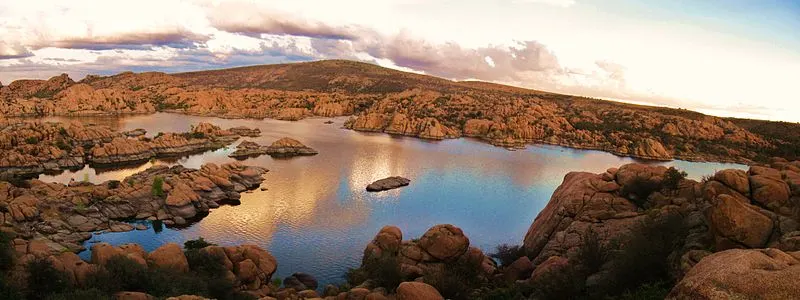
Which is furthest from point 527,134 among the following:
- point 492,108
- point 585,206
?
point 585,206

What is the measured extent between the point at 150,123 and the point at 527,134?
330ft

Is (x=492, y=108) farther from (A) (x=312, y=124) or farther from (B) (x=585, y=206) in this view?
(B) (x=585, y=206)

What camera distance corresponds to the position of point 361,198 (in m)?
52.4

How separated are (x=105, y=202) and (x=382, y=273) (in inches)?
1307

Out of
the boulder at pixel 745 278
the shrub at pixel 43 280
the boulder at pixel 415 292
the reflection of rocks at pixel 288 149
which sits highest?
the boulder at pixel 745 278

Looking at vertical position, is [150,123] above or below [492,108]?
below

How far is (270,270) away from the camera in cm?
2888

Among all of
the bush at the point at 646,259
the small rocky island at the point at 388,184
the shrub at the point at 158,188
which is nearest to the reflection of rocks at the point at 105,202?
the shrub at the point at 158,188

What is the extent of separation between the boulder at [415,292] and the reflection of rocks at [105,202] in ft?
88.5

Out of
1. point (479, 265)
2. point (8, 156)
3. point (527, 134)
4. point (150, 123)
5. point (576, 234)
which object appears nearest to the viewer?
point (576, 234)

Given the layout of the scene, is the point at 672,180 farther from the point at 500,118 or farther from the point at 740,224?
the point at 500,118

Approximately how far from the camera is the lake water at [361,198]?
37656mm

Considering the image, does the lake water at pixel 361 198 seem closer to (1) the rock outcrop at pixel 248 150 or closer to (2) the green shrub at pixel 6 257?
(1) the rock outcrop at pixel 248 150

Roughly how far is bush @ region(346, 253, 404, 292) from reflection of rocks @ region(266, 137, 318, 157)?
57.8 m
